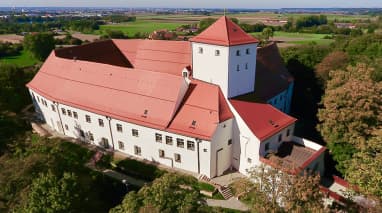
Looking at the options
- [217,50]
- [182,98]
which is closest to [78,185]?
[182,98]

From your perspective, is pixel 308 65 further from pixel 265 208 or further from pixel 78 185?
pixel 78 185

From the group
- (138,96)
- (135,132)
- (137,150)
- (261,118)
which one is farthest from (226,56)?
(137,150)

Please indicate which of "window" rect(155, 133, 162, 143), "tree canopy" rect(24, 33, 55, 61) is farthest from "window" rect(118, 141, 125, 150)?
"tree canopy" rect(24, 33, 55, 61)

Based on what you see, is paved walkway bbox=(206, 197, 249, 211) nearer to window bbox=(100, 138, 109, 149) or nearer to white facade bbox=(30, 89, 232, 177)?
white facade bbox=(30, 89, 232, 177)

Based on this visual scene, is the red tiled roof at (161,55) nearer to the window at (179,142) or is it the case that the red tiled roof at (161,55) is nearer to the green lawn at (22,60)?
the window at (179,142)

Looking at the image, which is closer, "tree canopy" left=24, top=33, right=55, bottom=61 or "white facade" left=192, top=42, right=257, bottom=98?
"white facade" left=192, top=42, right=257, bottom=98

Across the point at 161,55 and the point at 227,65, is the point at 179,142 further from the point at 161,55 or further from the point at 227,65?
the point at 161,55
